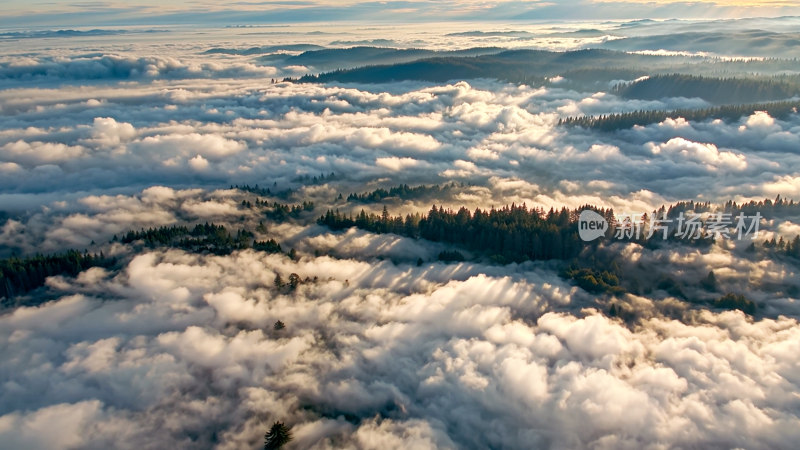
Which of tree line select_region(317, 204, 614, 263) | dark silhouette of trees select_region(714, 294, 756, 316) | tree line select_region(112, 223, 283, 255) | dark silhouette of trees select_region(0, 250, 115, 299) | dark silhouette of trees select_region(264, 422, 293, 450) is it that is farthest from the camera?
tree line select_region(112, 223, 283, 255)

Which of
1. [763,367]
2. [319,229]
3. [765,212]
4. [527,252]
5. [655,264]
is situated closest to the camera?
[763,367]

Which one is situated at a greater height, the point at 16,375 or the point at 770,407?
the point at 770,407

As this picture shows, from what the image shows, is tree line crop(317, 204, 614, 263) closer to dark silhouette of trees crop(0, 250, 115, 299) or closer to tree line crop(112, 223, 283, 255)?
tree line crop(112, 223, 283, 255)

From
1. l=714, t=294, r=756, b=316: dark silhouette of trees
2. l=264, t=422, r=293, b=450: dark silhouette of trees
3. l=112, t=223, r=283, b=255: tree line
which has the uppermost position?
l=714, t=294, r=756, b=316: dark silhouette of trees

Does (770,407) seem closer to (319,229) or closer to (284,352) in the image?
(284,352)

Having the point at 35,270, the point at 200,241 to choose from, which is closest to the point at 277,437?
the point at 200,241

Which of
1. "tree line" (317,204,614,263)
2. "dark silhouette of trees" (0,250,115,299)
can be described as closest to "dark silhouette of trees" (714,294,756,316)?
"tree line" (317,204,614,263)

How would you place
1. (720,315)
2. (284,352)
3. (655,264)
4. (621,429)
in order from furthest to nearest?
(655,264) → (720,315) → (284,352) → (621,429)

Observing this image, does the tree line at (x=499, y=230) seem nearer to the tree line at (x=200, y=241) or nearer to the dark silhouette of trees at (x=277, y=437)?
the tree line at (x=200, y=241)

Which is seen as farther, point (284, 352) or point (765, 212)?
point (765, 212)

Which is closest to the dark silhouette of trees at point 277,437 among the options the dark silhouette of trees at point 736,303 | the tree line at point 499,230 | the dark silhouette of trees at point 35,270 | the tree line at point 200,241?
the tree line at point 200,241

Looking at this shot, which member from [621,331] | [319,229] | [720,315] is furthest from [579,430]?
[319,229]
